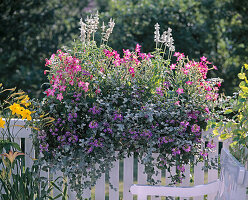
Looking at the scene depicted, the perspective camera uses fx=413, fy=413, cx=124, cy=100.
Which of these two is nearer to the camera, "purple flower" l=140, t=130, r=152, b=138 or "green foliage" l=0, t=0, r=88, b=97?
"purple flower" l=140, t=130, r=152, b=138

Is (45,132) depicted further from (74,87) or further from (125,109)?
(125,109)

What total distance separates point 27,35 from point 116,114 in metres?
3.97

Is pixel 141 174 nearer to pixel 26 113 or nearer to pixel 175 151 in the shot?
pixel 175 151

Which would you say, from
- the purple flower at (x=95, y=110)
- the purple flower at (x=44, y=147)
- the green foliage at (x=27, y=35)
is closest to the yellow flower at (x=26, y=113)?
the purple flower at (x=44, y=147)

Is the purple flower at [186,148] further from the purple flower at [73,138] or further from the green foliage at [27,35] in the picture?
the green foliage at [27,35]

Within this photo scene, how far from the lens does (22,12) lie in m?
6.26

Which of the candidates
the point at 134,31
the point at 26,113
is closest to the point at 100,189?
the point at 26,113

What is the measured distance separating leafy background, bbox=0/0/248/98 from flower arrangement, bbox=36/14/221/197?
284 centimetres

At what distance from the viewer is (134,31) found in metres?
5.85

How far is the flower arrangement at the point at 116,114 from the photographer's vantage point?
268cm

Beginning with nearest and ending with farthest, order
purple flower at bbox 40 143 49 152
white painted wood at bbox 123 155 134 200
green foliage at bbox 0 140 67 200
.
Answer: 1. purple flower at bbox 40 143 49 152
2. green foliage at bbox 0 140 67 200
3. white painted wood at bbox 123 155 134 200

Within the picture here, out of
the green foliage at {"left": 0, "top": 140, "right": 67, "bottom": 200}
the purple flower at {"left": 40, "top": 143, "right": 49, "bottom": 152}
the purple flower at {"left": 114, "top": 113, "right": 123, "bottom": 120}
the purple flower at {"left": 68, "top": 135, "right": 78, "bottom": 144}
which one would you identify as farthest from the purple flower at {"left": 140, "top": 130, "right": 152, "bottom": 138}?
the green foliage at {"left": 0, "top": 140, "right": 67, "bottom": 200}

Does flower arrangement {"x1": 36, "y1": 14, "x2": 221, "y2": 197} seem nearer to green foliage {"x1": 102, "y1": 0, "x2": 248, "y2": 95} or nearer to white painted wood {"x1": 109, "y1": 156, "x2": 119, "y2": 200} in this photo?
white painted wood {"x1": 109, "y1": 156, "x2": 119, "y2": 200}

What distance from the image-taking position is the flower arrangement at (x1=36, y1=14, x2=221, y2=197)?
2684mm
